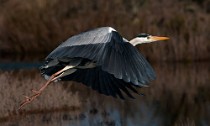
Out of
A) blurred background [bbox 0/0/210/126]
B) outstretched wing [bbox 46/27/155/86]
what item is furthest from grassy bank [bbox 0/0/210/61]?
outstretched wing [bbox 46/27/155/86]

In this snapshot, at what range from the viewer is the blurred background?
483 inches

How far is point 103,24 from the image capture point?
23578 millimetres

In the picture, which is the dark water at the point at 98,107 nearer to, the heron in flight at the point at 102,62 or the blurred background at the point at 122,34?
the blurred background at the point at 122,34

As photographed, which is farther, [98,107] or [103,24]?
[103,24]

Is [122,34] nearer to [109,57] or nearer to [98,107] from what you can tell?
[98,107]

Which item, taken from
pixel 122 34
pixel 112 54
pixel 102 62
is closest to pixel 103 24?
pixel 122 34

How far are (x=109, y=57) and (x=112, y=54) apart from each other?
0.20 ft

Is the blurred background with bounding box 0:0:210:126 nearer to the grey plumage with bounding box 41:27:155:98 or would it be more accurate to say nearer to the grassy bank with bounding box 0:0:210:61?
the grassy bank with bounding box 0:0:210:61

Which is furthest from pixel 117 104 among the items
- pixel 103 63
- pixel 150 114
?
pixel 103 63

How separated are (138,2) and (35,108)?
18.5 metres

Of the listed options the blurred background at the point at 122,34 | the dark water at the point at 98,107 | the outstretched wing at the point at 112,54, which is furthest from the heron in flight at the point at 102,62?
the blurred background at the point at 122,34

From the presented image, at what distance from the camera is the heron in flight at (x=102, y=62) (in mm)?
7617

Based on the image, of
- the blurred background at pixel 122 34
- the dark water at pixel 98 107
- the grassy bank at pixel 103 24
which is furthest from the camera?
the grassy bank at pixel 103 24

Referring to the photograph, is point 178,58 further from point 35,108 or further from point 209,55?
point 35,108
